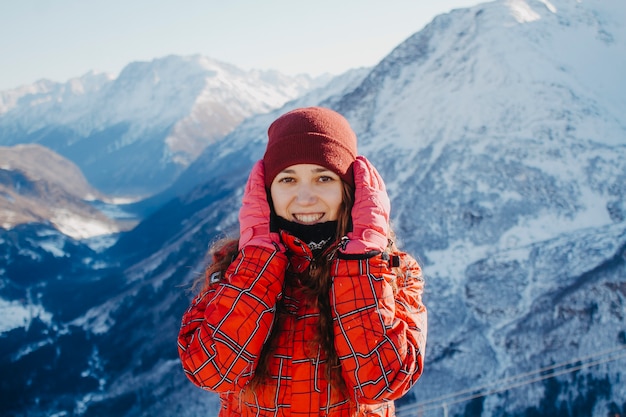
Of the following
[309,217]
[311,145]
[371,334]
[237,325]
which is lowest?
[371,334]

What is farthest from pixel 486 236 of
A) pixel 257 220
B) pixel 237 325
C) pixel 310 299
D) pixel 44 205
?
pixel 44 205

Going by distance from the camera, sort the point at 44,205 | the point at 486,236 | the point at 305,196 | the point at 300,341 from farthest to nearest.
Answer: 1. the point at 44,205
2. the point at 486,236
3. the point at 305,196
4. the point at 300,341

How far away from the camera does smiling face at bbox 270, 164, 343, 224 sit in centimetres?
272

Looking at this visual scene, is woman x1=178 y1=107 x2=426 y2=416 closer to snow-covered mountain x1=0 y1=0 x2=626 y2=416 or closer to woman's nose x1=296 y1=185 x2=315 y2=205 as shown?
woman's nose x1=296 y1=185 x2=315 y2=205

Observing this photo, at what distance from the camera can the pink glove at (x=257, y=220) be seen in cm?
266

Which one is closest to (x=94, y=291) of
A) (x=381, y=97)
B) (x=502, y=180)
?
(x=381, y=97)

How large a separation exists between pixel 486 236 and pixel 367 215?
77.8 ft

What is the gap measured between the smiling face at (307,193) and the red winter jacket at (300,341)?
0.32 metres

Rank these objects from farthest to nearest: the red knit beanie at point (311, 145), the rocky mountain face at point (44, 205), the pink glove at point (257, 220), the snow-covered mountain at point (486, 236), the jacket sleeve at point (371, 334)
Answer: the rocky mountain face at point (44, 205) → the snow-covered mountain at point (486, 236) → the red knit beanie at point (311, 145) → the pink glove at point (257, 220) → the jacket sleeve at point (371, 334)

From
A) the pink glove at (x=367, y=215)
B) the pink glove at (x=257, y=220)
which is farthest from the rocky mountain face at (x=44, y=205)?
the pink glove at (x=367, y=215)

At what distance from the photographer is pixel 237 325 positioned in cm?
244

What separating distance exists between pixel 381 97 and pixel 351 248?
134 feet

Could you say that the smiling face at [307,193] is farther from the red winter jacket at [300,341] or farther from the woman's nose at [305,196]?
the red winter jacket at [300,341]

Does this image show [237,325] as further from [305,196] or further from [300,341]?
[305,196]
